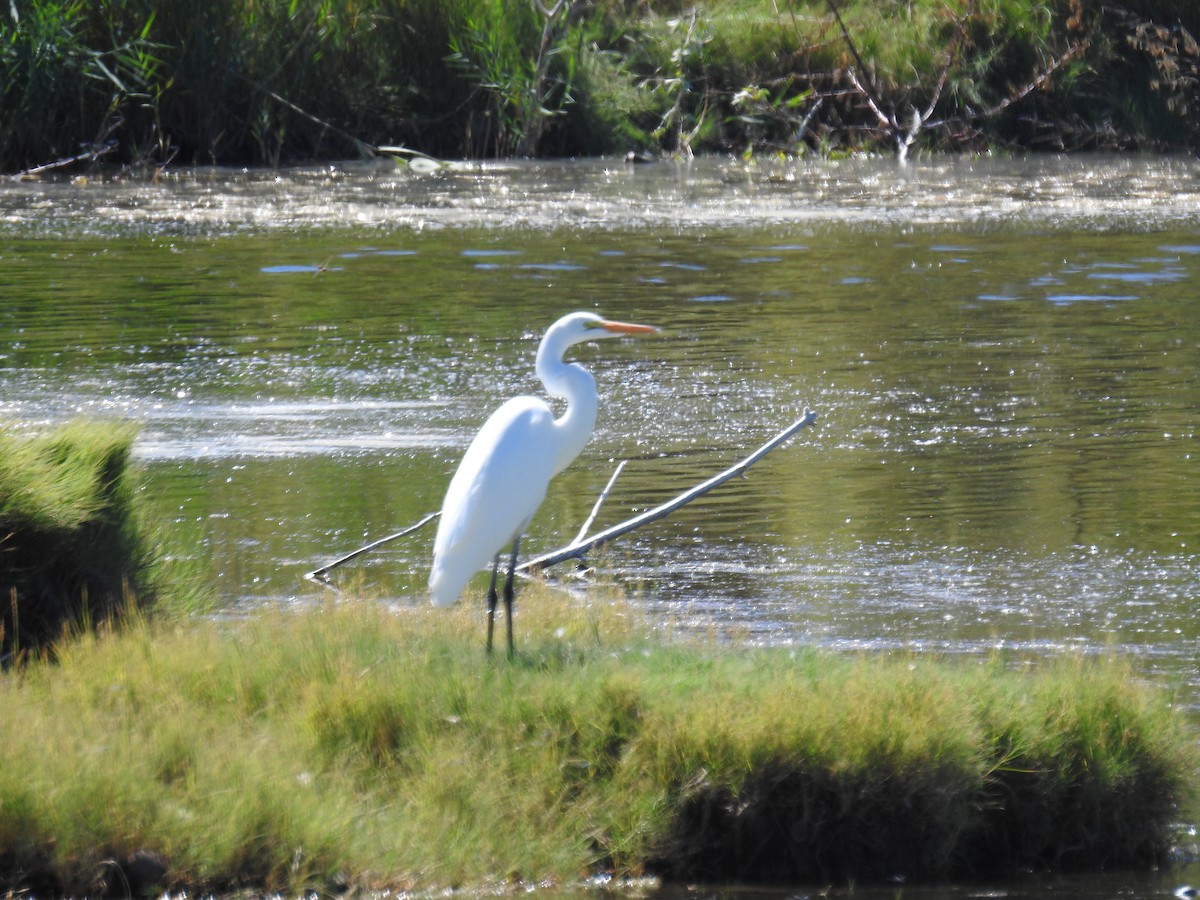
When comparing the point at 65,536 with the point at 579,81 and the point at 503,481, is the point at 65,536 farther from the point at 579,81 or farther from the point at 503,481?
the point at 579,81

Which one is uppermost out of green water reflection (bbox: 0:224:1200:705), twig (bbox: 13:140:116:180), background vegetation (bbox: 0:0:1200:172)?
background vegetation (bbox: 0:0:1200:172)

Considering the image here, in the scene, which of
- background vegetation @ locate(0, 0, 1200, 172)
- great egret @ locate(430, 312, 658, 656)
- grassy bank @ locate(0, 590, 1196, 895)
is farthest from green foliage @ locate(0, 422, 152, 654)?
background vegetation @ locate(0, 0, 1200, 172)

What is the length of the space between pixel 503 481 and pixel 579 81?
1947cm

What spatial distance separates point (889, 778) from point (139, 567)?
9.02 feet

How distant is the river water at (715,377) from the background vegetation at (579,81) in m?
1.12

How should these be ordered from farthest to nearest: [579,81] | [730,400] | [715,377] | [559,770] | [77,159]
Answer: [579,81], [77,159], [715,377], [730,400], [559,770]

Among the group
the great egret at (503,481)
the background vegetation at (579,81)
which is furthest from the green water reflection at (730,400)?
the background vegetation at (579,81)

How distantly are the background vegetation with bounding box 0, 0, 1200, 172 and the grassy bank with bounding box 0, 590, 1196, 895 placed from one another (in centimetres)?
1701

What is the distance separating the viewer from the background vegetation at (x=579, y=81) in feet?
71.4

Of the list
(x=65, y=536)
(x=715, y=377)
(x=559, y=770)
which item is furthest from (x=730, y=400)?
(x=559, y=770)

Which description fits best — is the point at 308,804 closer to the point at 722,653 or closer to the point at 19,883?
the point at 19,883

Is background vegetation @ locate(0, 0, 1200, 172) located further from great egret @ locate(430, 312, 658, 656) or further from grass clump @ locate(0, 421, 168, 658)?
great egret @ locate(430, 312, 658, 656)

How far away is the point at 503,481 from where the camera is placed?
5836mm

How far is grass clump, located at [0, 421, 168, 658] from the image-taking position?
572 cm
